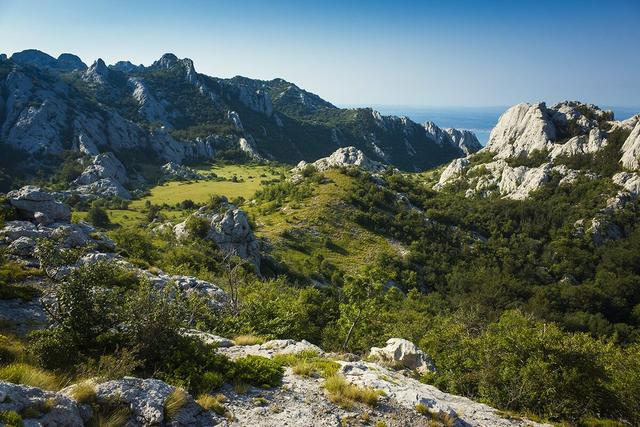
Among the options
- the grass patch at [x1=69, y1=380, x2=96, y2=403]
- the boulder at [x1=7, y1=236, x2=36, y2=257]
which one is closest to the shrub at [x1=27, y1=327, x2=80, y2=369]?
the grass patch at [x1=69, y1=380, x2=96, y2=403]

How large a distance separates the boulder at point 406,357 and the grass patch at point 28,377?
17414 millimetres

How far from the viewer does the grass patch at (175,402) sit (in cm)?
1225

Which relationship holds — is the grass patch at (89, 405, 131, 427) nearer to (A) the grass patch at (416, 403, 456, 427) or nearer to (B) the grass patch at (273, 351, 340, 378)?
(B) the grass patch at (273, 351, 340, 378)

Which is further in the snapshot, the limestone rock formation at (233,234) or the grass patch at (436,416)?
the limestone rock formation at (233,234)

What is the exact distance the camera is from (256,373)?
16484 mm

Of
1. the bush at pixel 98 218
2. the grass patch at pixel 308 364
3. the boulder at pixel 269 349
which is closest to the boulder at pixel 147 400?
the grass patch at pixel 308 364

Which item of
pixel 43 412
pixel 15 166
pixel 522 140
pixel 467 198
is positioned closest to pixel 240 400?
pixel 43 412

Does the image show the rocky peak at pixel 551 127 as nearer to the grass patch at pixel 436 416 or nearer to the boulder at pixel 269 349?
the boulder at pixel 269 349

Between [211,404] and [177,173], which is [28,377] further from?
[177,173]

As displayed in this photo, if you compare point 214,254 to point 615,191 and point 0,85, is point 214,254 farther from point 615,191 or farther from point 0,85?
point 0,85

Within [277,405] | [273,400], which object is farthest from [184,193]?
[277,405]

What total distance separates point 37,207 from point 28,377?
112 feet

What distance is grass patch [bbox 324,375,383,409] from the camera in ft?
50.4

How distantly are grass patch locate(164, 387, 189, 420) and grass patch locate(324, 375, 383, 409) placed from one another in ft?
19.0
